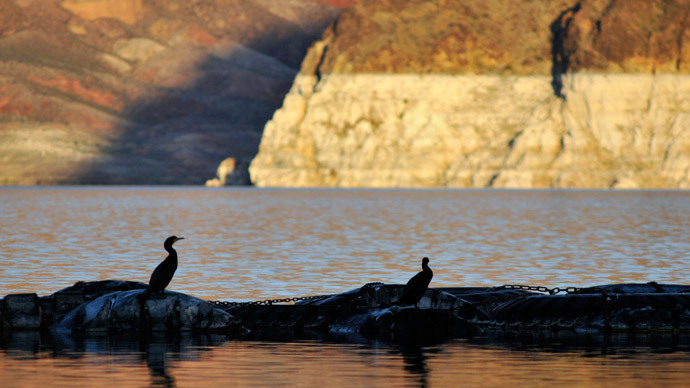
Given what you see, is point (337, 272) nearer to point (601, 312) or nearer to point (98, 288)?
point (98, 288)

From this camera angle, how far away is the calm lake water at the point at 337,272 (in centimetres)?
1998

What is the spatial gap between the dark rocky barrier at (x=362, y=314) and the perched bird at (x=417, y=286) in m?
0.28

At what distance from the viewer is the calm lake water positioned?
19984 mm

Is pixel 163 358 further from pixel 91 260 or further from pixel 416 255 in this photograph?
pixel 416 255

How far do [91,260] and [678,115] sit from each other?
150749mm

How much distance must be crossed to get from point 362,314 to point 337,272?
55.9 ft

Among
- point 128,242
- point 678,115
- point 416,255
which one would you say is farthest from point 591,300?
point 678,115

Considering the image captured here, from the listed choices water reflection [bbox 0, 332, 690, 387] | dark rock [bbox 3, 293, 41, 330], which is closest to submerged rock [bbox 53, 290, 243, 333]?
dark rock [bbox 3, 293, 41, 330]

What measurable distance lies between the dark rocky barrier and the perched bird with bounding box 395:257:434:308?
281 mm

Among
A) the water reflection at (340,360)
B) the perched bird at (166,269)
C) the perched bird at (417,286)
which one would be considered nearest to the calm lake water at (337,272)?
the water reflection at (340,360)

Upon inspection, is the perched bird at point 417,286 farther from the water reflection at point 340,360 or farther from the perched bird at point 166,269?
the perched bird at point 166,269

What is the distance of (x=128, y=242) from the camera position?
63.1 m

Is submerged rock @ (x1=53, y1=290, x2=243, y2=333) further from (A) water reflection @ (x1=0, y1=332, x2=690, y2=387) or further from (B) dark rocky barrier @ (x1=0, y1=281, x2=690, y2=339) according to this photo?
(A) water reflection @ (x1=0, y1=332, x2=690, y2=387)

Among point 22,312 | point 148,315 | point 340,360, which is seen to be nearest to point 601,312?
point 340,360
